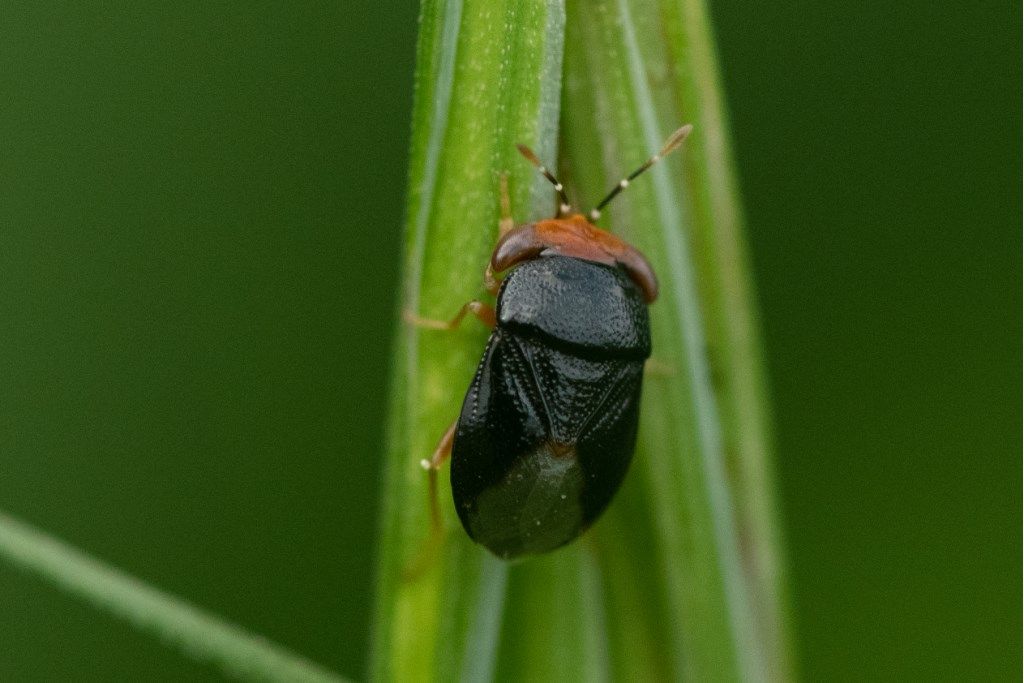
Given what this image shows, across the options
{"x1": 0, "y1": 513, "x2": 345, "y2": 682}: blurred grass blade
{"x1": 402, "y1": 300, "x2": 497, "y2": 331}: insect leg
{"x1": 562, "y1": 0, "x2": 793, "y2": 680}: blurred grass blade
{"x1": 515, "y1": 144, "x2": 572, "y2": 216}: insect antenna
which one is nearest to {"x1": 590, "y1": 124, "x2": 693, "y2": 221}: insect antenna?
{"x1": 562, "y1": 0, "x2": 793, "y2": 680}: blurred grass blade

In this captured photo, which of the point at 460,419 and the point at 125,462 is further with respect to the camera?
the point at 125,462

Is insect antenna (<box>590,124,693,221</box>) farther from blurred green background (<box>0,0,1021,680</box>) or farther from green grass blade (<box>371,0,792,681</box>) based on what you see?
blurred green background (<box>0,0,1021,680</box>)

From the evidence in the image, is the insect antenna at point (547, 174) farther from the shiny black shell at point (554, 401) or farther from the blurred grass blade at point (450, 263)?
the shiny black shell at point (554, 401)

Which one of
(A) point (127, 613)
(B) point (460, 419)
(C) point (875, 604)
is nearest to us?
(A) point (127, 613)

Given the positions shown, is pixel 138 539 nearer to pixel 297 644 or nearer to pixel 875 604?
pixel 297 644

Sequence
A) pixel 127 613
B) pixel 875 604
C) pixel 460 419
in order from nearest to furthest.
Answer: pixel 127 613
pixel 460 419
pixel 875 604

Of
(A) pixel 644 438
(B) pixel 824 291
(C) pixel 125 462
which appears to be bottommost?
(C) pixel 125 462

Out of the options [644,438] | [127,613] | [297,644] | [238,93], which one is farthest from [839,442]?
[127,613]
